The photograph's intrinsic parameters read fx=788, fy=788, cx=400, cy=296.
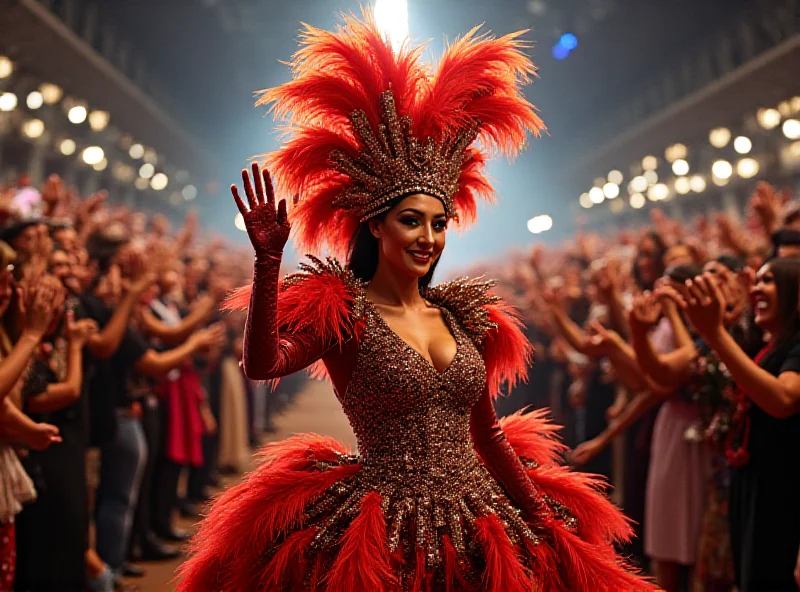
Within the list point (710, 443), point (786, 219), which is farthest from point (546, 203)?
point (710, 443)

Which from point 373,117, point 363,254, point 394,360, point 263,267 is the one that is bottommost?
point 394,360

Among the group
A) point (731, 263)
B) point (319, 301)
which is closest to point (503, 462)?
point (319, 301)

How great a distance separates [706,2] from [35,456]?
10.4m

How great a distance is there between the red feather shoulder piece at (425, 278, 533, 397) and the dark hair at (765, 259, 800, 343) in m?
1.15

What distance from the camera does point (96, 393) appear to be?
4.29 meters

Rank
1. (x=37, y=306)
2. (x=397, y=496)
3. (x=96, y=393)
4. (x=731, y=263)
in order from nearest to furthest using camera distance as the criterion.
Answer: (x=397, y=496)
(x=37, y=306)
(x=731, y=263)
(x=96, y=393)

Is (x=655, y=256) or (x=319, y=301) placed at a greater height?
(x=655, y=256)

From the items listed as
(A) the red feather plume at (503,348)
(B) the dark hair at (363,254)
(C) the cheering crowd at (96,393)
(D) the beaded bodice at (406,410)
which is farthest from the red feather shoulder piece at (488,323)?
(C) the cheering crowd at (96,393)

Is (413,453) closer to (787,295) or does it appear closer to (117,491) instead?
(787,295)

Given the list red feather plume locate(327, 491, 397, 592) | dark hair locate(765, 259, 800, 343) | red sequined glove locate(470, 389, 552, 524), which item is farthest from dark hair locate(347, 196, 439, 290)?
dark hair locate(765, 259, 800, 343)

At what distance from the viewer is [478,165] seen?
2.63m

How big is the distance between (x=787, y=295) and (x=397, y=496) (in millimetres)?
1825

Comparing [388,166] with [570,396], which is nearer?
[388,166]

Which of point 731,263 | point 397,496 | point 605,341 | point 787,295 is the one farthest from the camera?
point 605,341
